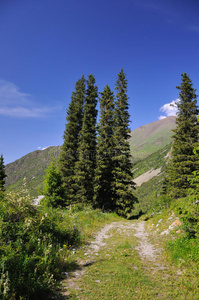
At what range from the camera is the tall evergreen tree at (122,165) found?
20.8 m

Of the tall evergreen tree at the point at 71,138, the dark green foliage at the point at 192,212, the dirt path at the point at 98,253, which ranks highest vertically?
the tall evergreen tree at the point at 71,138

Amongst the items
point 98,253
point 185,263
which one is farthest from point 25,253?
point 185,263

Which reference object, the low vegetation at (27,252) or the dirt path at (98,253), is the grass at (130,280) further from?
the low vegetation at (27,252)

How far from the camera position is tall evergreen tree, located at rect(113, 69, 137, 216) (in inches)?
819

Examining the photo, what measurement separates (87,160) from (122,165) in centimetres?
493

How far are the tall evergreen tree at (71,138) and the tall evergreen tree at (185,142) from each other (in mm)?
14696

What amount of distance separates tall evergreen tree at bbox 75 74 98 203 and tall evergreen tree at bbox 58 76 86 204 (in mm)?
1661

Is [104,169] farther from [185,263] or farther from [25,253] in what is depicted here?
[25,253]

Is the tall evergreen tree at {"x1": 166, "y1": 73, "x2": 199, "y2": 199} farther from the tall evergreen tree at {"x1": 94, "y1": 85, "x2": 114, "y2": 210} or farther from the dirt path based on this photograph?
the dirt path

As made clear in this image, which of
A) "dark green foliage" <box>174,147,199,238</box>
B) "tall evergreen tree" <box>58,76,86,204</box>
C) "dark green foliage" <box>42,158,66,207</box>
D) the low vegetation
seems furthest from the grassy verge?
"tall evergreen tree" <box>58,76,86,204</box>

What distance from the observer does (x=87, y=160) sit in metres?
22.8

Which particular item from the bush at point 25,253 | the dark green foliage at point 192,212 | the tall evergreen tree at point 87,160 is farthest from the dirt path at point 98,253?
the tall evergreen tree at point 87,160

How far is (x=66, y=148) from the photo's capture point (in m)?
26.7

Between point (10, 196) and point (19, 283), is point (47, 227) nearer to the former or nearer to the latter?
point (10, 196)
